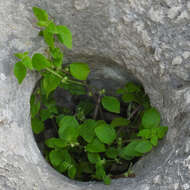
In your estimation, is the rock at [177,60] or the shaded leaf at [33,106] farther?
the shaded leaf at [33,106]

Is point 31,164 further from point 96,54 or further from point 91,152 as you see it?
point 96,54

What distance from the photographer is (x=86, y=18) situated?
1.11 meters

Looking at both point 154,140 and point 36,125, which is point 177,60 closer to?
point 154,140

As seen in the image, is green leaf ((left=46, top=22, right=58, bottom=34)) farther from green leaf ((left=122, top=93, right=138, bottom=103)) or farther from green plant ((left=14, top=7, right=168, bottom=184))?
green leaf ((left=122, top=93, right=138, bottom=103))

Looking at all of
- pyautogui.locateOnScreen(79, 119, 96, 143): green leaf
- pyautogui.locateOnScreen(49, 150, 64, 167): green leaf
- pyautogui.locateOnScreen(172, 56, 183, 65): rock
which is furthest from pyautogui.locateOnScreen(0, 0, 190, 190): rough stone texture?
pyautogui.locateOnScreen(79, 119, 96, 143): green leaf

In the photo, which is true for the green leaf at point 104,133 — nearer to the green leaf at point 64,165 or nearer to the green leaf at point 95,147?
the green leaf at point 95,147

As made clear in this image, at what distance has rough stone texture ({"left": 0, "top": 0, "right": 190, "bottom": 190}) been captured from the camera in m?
0.99

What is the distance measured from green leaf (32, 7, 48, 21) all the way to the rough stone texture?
3.2 inches

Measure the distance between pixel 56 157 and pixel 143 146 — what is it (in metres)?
0.42

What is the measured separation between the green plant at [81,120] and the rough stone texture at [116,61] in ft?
0.22

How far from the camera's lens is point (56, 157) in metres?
1.26

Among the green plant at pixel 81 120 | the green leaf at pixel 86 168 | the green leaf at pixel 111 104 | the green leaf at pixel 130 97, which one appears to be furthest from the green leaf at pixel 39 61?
the green leaf at pixel 86 168

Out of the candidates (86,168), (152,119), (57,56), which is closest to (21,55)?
(57,56)

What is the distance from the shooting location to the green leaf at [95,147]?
123cm
